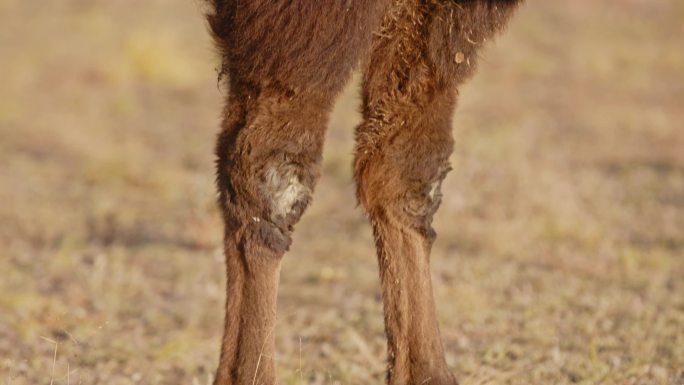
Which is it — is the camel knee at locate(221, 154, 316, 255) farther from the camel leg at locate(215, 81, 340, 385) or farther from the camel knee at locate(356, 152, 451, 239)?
the camel knee at locate(356, 152, 451, 239)

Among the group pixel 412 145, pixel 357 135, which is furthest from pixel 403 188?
pixel 357 135

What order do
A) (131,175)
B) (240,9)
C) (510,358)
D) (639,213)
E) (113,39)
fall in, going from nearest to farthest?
(240,9)
(510,358)
(639,213)
(131,175)
(113,39)

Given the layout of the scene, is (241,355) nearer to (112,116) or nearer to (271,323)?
(271,323)

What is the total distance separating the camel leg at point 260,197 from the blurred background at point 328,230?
0.64 metres

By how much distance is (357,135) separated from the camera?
14.6 feet

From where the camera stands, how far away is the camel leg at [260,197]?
4023mm

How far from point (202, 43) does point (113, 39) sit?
132 cm

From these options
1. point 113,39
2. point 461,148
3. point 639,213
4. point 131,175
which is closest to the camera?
point 639,213

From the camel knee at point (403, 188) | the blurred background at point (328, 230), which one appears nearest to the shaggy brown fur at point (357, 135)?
the camel knee at point (403, 188)

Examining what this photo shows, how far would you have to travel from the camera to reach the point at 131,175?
9.62 metres

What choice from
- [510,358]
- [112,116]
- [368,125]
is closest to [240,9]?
[368,125]

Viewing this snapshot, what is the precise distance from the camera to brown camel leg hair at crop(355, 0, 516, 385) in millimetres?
4238

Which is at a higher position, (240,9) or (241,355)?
(240,9)

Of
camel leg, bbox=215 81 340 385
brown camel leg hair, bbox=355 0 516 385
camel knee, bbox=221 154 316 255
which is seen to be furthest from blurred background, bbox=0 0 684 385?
camel knee, bbox=221 154 316 255
